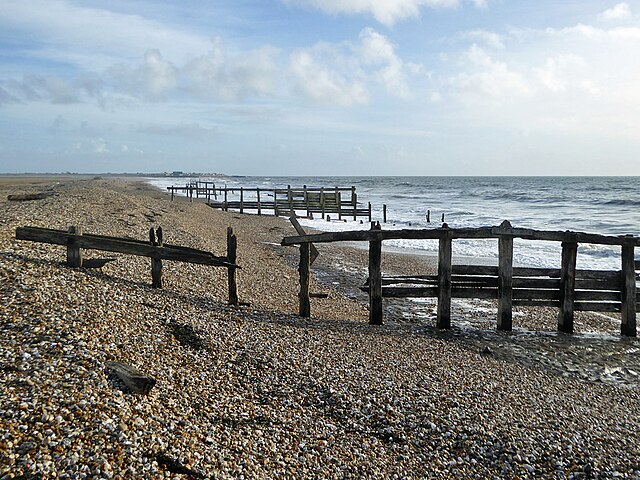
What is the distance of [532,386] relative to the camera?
7719 millimetres

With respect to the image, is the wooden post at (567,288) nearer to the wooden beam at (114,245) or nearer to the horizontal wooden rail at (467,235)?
the horizontal wooden rail at (467,235)

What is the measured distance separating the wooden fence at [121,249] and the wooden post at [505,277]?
5649 millimetres

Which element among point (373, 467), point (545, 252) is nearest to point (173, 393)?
point (373, 467)

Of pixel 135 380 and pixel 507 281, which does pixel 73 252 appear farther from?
pixel 507 281

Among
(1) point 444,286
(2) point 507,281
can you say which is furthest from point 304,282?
(2) point 507,281

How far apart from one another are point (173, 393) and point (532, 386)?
5408 mm

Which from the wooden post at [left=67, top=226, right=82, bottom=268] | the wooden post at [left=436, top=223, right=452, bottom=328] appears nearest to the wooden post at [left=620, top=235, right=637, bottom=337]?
the wooden post at [left=436, top=223, right=452, bottom=328]

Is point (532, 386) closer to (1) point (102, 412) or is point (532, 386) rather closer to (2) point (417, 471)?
(2) point (417, 471)

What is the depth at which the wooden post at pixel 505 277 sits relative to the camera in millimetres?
10484

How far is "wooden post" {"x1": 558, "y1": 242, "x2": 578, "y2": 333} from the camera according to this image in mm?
10781

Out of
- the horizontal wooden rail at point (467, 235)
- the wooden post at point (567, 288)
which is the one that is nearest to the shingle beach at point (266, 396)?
the wooden post at point (567, 288)

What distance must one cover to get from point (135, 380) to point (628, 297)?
1028 cm

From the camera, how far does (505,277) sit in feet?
35.0

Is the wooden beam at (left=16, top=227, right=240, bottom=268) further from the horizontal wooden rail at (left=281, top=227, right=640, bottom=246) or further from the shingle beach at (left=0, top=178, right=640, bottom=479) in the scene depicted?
the horizontal wooden rail at (left=281, top=227, right=640, bottom=246)
